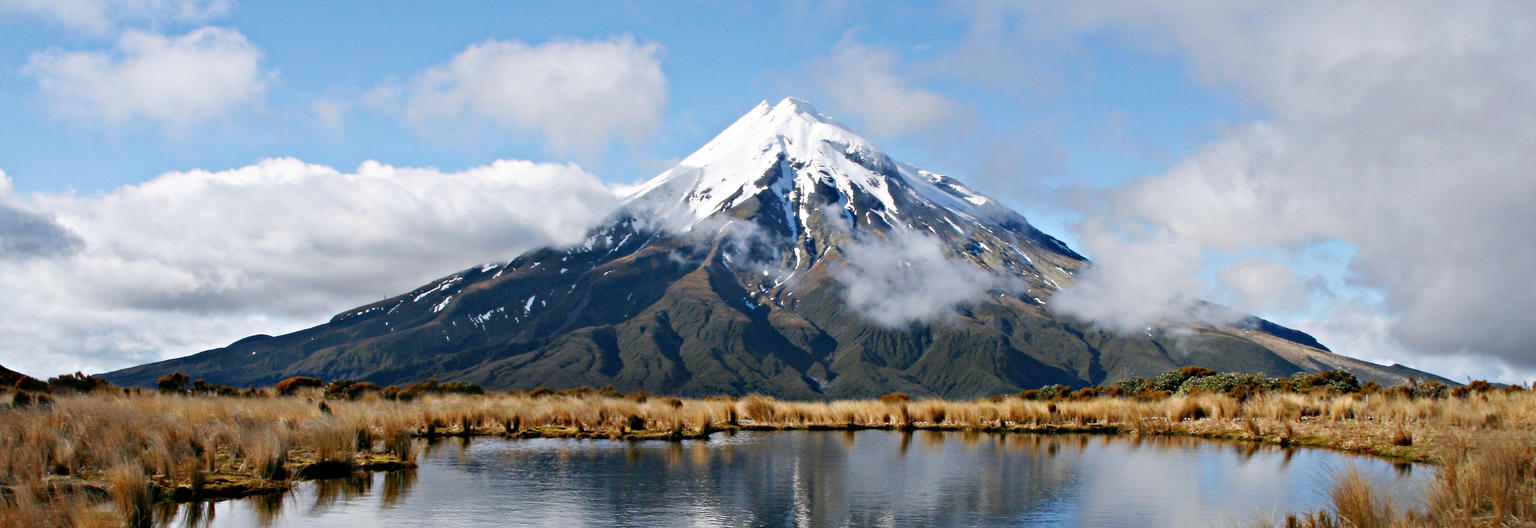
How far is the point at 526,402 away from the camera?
3900cm

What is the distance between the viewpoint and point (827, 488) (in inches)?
758

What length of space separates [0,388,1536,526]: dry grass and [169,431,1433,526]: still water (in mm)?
903

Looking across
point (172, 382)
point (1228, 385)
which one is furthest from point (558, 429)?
point (1228, 385)

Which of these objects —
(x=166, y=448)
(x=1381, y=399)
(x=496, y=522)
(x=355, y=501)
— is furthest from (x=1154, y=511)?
(x=1381, y=399)

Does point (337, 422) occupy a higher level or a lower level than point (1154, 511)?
higher

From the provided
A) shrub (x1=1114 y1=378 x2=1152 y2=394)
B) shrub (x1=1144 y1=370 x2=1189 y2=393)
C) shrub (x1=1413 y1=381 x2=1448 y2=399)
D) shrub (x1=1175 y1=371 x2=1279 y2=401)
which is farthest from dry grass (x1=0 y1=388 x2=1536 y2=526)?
shrub (x1=1114 y1=378 x2=1152 y2=394)

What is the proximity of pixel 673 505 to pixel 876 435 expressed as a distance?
60.0 ft

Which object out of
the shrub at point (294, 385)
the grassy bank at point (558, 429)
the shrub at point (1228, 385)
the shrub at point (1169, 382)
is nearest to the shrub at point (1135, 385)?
the shrub at point (1169, 382)

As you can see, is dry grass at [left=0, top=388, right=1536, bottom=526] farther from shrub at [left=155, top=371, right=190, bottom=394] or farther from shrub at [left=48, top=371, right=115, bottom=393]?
shrub at [left=48, top=371, right=115, bottom=393]

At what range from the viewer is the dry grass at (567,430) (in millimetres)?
12367

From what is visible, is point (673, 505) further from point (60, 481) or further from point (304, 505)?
point (60, 481)

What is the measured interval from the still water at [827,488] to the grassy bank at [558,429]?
0.95 metres

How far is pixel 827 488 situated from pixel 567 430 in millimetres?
16381

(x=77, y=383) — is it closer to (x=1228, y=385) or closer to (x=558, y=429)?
(x=558, y=429)
